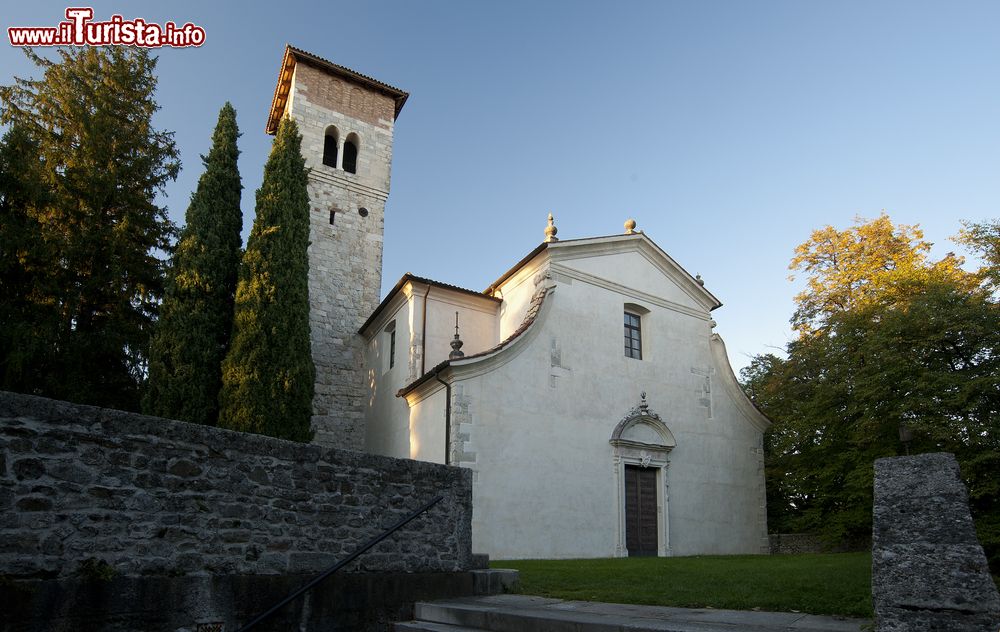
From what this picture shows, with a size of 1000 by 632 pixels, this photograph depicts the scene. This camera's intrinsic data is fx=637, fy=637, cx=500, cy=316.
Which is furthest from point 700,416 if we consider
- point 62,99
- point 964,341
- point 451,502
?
point 62,99

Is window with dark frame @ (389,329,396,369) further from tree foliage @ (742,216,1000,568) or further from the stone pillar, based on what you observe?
the stone pillar

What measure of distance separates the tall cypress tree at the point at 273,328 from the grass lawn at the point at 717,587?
7382 mm

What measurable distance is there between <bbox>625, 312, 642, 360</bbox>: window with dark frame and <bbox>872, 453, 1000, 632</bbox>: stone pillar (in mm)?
13099

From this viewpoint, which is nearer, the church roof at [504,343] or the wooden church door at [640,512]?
the church roof at [504,343]

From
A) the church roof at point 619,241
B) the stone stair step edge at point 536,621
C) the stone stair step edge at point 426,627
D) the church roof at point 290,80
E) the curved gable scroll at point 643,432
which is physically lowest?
the stone stair step edge at point 426,627

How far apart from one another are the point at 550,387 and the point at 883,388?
770 cm

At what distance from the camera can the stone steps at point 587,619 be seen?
16.0 ft

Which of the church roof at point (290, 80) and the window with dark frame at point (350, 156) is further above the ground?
the church roof at point (290, 80)

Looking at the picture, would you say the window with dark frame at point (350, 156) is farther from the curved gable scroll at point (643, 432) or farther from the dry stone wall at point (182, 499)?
the dry stone wall at point (182, 499)

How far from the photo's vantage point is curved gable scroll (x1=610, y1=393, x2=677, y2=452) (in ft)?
51.5

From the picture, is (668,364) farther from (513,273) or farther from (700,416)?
(513,273)

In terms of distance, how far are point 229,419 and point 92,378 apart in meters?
3.85

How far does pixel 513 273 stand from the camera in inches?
682

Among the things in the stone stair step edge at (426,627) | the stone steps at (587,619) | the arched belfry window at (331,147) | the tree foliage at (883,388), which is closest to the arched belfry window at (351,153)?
the arched belfry window at (331,147)
